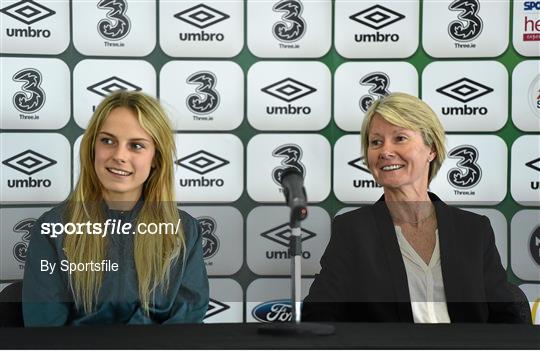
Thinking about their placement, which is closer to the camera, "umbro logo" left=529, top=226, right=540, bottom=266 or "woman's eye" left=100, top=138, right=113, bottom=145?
"woman's eye" left=100, top=138, right=113, bottom=145

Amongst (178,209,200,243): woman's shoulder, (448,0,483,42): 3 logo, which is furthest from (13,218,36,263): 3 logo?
(448,0,483,42): 3 logo

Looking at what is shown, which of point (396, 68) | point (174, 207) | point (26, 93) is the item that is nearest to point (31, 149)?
point (26, 93)

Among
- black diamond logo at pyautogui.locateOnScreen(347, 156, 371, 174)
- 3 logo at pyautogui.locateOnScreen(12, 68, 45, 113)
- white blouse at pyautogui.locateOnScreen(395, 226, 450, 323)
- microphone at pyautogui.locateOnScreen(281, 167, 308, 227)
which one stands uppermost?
3 logo at pyautogui.locateOnScreen(12, 68, 45, 113)

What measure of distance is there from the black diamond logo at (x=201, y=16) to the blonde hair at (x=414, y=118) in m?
0.64

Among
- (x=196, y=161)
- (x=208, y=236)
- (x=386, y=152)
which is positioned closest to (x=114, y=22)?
(x=196, y=161)

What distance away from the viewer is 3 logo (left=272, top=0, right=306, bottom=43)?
2.71 meters

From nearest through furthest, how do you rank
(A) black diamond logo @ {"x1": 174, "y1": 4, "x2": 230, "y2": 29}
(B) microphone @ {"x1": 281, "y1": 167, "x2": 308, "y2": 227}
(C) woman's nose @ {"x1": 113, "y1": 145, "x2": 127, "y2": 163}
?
(B) microphone @ {"x1": 281, "y1": 167, "x2": 308, "y2": 227} < (C) woman's nose @ {"x1": 113, "y1": 145, "x2": 127, "y2": 163} < (A) black diamond logo @ {"x1": 174, "y1": 4, "x2": 230, "y2": 29}

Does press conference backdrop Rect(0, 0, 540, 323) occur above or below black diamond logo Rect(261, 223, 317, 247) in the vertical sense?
above

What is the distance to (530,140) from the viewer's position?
272cm

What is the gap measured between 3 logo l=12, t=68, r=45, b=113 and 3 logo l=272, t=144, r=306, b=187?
2.80ft

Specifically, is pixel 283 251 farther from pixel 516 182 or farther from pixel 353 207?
pixel 516 182

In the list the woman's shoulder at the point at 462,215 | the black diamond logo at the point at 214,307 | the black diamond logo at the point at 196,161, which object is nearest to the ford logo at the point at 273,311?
the black diamond logo at the point at 214,307

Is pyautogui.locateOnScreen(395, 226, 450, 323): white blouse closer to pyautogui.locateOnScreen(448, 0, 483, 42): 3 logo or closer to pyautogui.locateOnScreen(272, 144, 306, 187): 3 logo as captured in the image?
pyautogui.locateOnScreen(272, 144, 306, 187): 3 logo
